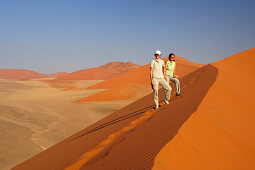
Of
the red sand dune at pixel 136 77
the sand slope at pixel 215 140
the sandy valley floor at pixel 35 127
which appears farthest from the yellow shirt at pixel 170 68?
the red sand dune at pixel 136 77

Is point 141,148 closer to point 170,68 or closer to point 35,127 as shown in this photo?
point 170,68

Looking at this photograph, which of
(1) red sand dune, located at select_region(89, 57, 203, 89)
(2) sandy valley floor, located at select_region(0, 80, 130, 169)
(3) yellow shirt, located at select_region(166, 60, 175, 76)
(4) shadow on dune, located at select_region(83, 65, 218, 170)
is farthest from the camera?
(1) red sand dune, located at select_region(89, 57, 203, 89)

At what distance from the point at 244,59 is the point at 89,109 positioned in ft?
39.2

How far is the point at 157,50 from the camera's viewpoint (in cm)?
567

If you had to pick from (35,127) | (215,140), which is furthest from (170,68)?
(35,127)

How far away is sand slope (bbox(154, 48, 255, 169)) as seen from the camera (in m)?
2.98

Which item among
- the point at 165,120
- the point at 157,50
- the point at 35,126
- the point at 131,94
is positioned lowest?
the point at 131,94

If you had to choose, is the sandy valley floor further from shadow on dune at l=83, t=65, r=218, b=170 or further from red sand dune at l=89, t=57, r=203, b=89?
red sand dune at l=89, t=57, r=203, b=89

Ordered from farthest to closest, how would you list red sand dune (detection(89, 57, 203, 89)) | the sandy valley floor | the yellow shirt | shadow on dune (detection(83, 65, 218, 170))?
red sand dune (detection(89, 57, 203, 89)) < the sandy valley floor < the yellow shirt < shadow on dune (detection(83, 65, 218, 170))

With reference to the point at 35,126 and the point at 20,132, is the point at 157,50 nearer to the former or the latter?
the point at 20,132

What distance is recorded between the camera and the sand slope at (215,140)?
2.98m

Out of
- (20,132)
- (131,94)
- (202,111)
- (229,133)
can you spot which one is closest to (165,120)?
(202,111)

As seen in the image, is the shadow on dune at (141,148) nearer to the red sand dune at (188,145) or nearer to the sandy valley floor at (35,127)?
the red sand dune at (188,145)

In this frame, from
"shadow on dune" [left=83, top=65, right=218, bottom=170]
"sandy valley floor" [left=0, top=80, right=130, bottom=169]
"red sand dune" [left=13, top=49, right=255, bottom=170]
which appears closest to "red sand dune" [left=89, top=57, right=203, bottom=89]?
"sandy valley floor" [left=0, top=80, right=130, bottom=169]
